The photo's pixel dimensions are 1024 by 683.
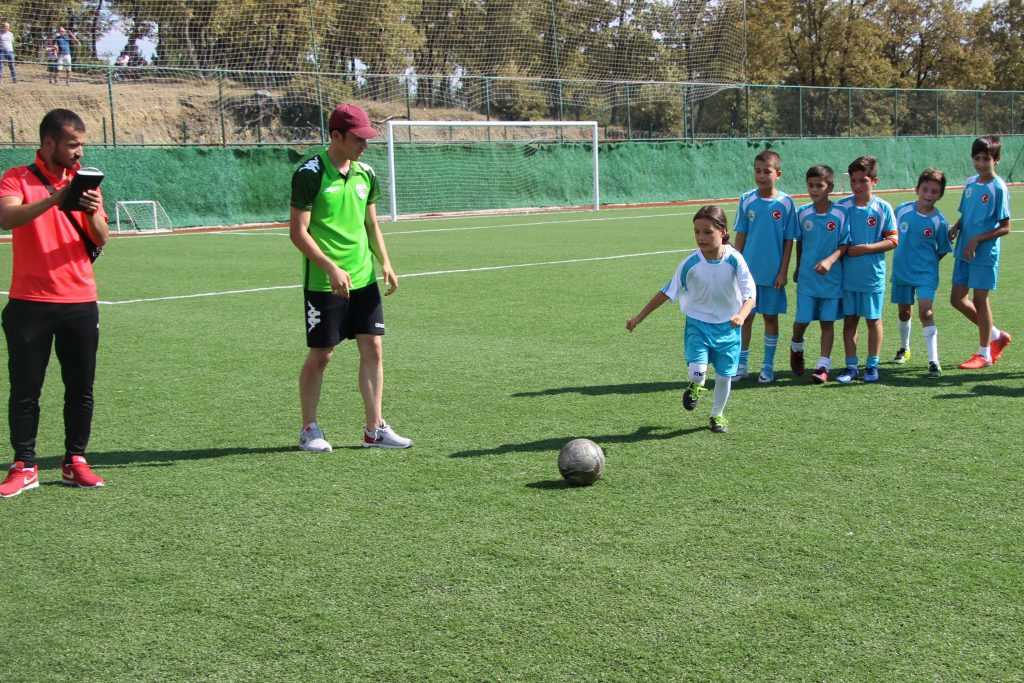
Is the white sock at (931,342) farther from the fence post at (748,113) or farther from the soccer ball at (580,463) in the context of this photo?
the fence post at (748,113)

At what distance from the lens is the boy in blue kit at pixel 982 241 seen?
902 centimetres

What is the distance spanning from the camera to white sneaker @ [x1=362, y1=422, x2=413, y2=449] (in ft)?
22.1

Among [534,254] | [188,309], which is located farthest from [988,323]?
[534,254]

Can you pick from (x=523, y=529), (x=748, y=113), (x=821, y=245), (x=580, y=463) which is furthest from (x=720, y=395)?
(x=748, y=113)

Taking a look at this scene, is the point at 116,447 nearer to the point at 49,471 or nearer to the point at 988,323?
the point at 49,471

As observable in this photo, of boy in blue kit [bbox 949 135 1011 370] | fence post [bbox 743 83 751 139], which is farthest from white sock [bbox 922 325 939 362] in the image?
fence post [bbox 743 83 751 139]

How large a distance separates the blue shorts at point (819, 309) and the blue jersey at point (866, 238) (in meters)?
0.15

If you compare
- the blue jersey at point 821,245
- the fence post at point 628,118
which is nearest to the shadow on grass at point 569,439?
the blue jersey at point 821,245

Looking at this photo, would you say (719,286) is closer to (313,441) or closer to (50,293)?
(313,441)

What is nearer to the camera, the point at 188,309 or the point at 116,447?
the point at 116,447

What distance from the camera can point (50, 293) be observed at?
5777mm

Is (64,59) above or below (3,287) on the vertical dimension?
above

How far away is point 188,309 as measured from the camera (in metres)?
13.2

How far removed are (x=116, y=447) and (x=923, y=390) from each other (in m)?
5.51
